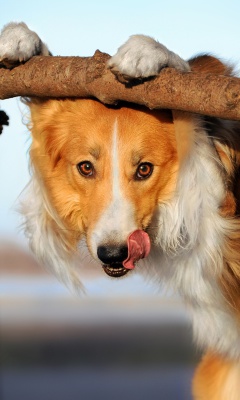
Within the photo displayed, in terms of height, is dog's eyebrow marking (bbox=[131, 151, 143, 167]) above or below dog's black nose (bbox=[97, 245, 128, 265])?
above

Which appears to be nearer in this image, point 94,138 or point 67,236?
point 94,138

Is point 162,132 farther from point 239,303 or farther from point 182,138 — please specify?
point 239,303

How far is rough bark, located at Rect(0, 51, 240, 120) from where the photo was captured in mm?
3250

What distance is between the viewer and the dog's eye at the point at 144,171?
396cm

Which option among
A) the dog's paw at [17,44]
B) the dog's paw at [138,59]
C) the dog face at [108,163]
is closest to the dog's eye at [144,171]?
the dog face at [108,163]

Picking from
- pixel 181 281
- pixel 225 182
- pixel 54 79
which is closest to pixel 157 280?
pixel 181 281

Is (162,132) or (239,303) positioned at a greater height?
(162,132)

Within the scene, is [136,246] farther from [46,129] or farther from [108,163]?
[46,129]

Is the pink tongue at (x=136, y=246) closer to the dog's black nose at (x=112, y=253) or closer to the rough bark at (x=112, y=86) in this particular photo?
the dog's black nose at (x=112, y=253)

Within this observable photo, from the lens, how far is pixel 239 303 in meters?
4.32

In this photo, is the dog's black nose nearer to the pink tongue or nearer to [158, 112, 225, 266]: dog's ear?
the pink tongue

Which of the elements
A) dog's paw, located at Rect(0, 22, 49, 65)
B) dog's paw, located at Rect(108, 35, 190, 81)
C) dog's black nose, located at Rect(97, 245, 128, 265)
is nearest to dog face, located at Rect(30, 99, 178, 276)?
dog's black nose, located at Rect(97, 245, 128, 265)

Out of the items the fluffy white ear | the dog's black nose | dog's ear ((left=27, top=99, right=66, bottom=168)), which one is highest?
dog's ear ((left=27, top=99, right=66, bottom=168))

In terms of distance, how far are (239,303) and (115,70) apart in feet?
5.16
